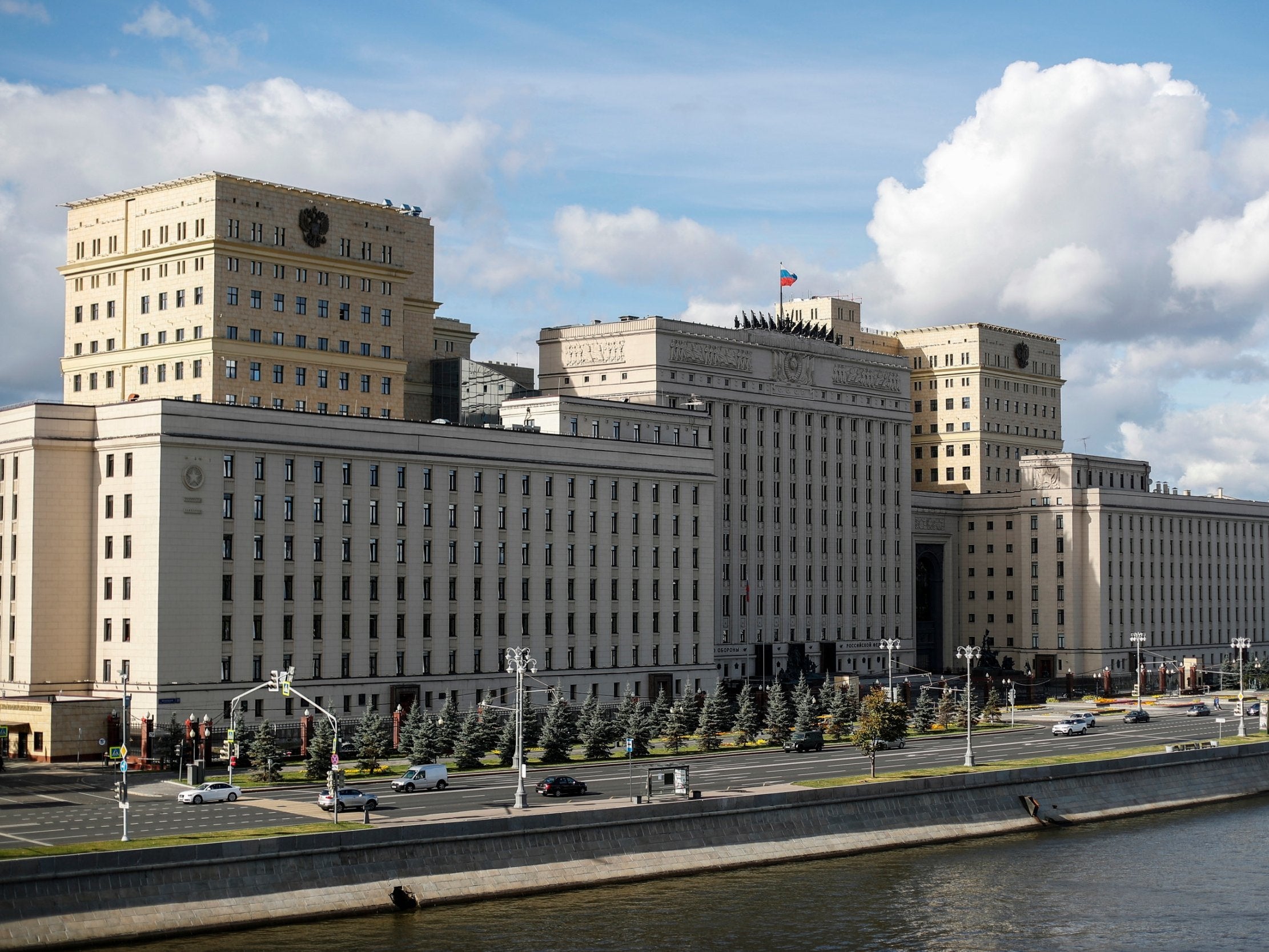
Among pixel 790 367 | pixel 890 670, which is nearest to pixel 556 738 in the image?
pixel 890 670

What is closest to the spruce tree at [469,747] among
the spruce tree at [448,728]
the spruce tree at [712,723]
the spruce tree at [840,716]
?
the spruce tree at [448,728]

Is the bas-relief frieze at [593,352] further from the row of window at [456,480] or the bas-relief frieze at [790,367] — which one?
the bas-relief frieze at [790,367]

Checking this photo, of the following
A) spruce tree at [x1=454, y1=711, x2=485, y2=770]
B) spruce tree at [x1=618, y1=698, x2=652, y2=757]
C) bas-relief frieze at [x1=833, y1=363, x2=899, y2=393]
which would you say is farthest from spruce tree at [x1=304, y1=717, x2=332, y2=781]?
bas-relief frieze at [x1=833, y1=363, x2=899, y2=393]

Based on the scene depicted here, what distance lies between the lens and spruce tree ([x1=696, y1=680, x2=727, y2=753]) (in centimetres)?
12212

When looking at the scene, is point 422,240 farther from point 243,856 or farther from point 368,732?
point 243,856

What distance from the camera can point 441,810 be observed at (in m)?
85.2

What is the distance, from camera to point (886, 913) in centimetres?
7606

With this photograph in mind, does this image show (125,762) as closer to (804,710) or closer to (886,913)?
(886,913)

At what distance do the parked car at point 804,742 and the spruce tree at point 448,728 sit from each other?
82.8 ft

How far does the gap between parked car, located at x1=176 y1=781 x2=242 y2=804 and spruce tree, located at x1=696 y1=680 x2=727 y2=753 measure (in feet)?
134

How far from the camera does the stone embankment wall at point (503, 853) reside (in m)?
66.2

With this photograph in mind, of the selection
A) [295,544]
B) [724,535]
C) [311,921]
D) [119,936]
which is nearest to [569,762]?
[295,544]

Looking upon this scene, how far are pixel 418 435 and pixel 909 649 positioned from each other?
3400 inches

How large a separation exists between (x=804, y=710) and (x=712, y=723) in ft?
31.8
